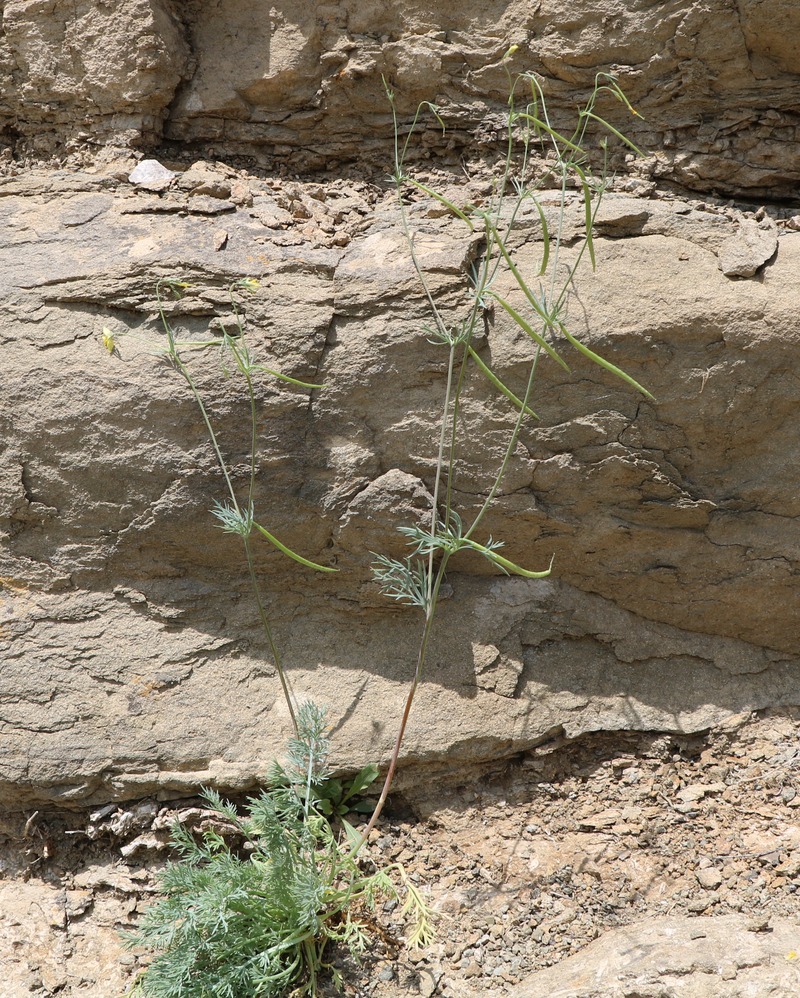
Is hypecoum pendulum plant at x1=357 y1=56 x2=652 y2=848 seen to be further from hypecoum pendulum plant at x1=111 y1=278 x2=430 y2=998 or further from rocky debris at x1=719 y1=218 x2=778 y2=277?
rocky debris at x1=719 y1=218 x2=778 y2=277

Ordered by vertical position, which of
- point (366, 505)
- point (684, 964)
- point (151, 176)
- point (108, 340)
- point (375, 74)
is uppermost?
point (375, 74)

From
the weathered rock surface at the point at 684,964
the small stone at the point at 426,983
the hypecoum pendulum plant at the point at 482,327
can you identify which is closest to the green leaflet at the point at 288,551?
the hypecoum pendulum plant at the point at 482,327

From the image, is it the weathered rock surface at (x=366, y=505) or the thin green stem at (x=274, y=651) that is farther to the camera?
the weathered rock surface at (x=366, y=505)

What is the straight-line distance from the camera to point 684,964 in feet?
7.70

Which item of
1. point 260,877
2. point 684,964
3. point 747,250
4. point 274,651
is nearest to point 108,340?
point 274,651

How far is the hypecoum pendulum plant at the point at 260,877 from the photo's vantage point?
252 centimetres

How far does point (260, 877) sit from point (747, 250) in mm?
2450

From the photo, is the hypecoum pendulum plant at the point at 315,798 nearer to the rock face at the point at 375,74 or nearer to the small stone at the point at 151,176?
the rock face at the point at 375,74

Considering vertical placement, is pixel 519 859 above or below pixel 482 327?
below

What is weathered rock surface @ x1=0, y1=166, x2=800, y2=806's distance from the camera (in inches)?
116

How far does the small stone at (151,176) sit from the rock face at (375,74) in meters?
0.15

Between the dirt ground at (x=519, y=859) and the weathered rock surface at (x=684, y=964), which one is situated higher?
the weathered rock surface at (x=684, y=964)

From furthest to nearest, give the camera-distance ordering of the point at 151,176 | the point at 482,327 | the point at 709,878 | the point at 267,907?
the point at 151,176 → the point at 482,327 → the point at 709,878 → the point at 267,907

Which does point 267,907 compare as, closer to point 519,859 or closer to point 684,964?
point 519,859
